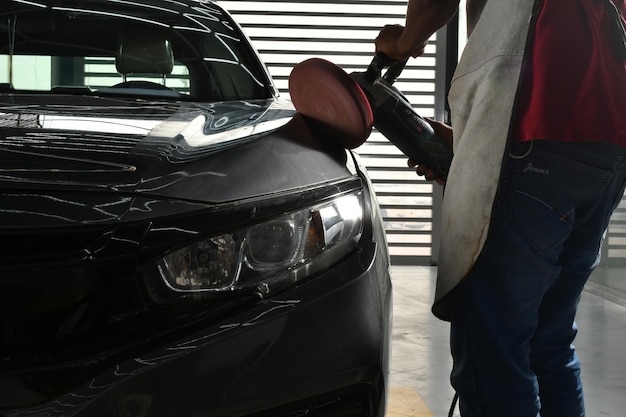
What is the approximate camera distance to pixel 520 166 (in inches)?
58.2

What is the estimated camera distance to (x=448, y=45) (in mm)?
7551

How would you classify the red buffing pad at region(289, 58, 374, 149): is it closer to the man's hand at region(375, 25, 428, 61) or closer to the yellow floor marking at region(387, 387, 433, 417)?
the man's hand at region(375, 25, 428, 61)

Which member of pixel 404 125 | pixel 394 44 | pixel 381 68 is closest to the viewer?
pixel 394 44

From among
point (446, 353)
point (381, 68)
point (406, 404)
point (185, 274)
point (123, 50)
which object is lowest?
point (446, 353)

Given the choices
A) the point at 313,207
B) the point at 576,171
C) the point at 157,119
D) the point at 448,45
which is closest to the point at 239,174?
the point at 313,207

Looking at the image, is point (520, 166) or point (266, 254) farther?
point (520, 166)

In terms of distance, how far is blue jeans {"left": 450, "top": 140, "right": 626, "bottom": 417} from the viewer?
4.81 ft

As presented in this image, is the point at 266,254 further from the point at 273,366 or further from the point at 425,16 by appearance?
the point at 425,16

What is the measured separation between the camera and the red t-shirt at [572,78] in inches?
57.2

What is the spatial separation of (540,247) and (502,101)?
0.28 meters

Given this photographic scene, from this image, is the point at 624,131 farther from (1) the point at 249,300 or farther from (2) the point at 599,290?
(2) the point at 599,290

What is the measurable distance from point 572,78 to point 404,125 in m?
0.52

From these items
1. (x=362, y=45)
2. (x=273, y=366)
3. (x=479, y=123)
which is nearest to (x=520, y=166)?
(x=479, y=123)

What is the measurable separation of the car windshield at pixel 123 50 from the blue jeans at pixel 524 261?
99 centimetres
